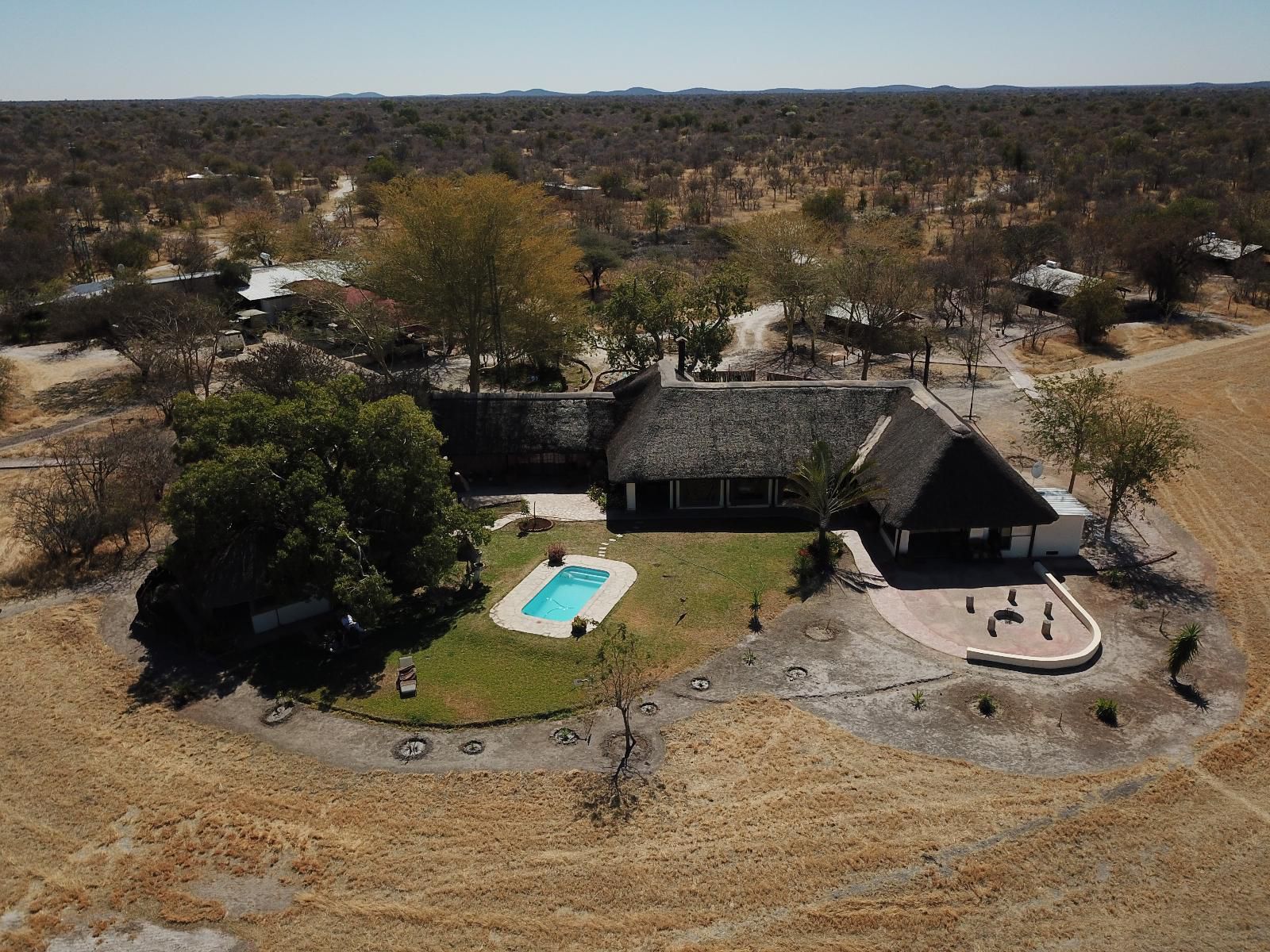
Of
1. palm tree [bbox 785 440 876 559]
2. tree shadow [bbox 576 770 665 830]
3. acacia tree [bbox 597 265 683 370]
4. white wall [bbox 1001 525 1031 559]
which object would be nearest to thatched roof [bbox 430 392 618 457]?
palm tree [bbox 785 440 876 559]

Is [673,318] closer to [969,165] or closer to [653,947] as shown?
[653,947]

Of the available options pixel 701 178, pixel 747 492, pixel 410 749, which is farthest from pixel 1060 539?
pixel 701 178

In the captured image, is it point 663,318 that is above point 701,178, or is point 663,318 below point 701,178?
below

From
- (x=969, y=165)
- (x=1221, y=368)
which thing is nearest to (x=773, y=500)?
(x=1221, y=368)

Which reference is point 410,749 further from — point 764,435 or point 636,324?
point 636,324

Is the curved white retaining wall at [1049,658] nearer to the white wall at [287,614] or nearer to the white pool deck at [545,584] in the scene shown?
the white pool deck at [545,584]
